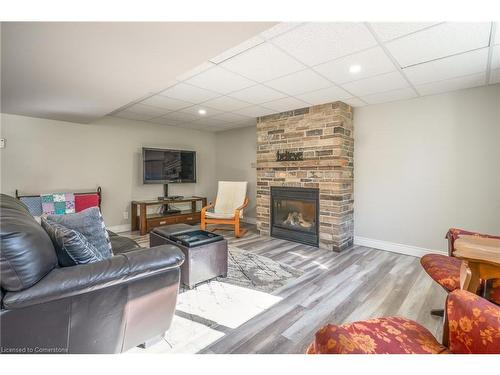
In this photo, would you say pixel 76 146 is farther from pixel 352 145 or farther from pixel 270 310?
pixel 352 145

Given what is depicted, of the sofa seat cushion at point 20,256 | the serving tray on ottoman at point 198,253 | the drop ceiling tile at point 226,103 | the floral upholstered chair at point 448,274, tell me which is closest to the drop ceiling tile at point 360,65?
the drop ceiling tile at point 226,103

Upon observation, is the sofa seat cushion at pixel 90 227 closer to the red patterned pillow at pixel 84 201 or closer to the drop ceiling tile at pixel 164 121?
the red patterned pillow at pixel 84 201

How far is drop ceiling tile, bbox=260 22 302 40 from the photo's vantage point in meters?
1.63

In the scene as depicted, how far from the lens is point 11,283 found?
0.95 meters

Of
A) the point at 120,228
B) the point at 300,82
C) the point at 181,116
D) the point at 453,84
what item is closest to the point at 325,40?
the point at 300,82

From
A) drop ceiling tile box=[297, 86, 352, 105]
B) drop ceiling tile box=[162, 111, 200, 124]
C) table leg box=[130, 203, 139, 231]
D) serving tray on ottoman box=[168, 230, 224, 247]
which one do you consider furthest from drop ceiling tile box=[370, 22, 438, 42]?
table leg box=[130, 203, 139, 231]

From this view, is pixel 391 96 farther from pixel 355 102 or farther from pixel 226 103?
pixel 226 103

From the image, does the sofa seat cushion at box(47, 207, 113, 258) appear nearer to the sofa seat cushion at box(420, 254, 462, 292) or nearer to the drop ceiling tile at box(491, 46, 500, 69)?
the sofa seat cushion at box(420, 254, 462, 292)

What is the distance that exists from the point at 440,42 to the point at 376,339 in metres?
2.21

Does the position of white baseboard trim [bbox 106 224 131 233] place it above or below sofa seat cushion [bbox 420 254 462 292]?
below

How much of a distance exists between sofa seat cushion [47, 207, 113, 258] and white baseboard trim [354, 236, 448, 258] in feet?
11.3

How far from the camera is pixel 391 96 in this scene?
10.3 feet

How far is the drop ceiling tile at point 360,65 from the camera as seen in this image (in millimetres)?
2061

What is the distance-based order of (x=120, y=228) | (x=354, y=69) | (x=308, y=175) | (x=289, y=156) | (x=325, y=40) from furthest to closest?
(x=120, y=228), (x=289, y=156), (x=308, y=175), (x=354, y=69), (x=325, y=40)
